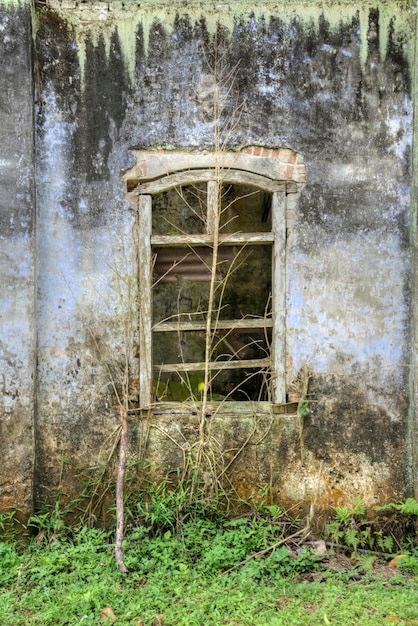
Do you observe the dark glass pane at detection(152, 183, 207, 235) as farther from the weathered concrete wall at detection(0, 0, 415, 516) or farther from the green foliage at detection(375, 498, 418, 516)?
the green foliage at detection(375, 498, 418, 516)

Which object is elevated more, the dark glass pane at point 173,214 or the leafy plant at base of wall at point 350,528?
the dark glass pane at point 173,214

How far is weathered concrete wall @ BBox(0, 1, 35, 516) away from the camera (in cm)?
429

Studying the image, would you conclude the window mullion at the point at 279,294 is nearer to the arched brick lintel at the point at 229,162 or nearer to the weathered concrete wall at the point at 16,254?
the arched brick lintel at the point at 229,162

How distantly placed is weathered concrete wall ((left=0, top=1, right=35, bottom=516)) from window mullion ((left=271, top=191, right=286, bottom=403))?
1794 millimetres

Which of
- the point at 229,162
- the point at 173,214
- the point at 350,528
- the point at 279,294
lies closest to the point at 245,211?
the point at 173,214

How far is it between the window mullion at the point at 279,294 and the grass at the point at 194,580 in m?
0.97

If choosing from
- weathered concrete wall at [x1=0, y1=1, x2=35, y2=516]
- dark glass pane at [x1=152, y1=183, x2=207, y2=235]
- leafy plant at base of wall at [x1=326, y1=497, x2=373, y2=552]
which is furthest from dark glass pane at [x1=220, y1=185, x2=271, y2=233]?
leafy plant at base of wall at [x1=326, y1=497, x2=373, y2=552]

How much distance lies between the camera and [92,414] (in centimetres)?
450

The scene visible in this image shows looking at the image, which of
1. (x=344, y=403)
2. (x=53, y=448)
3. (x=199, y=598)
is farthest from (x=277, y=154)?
(x=199, y=598)

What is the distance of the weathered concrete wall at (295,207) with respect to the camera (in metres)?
4.47

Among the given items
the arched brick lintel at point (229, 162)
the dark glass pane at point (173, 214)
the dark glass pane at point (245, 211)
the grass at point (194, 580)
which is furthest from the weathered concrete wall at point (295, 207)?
the dark glass pane at point (173, 214)

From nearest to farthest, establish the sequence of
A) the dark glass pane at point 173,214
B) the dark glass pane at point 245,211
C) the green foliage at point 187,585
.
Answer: the green foliage at point 187,585 → the dark glass pane at point 245,211 → the dark glass pane at point 173,214

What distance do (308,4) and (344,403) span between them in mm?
2993

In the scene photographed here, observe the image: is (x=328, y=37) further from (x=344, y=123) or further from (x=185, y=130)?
(x=185, y=130)
